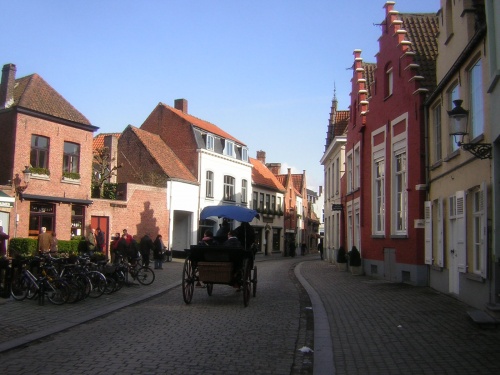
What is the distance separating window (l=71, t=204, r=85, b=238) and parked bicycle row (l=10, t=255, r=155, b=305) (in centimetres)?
1440

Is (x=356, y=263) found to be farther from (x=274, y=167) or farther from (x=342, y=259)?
(x=274, y=167)

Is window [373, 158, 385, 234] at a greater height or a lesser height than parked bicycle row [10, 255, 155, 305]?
greater

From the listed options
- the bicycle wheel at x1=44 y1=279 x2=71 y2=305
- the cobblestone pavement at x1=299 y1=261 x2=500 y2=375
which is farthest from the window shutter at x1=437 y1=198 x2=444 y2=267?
the bicycle wheel at x1=44 y1=279 x2=71 y2=305

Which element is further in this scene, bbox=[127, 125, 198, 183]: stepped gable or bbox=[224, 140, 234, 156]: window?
bbox=[224, 140, 234, 156]: window

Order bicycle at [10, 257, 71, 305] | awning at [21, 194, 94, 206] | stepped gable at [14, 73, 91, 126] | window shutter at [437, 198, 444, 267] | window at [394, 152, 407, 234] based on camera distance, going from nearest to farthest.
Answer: bicycle at [10, 257, 71, 305] < window shutter at [437, 198, 444, 267] < window at [394, 152, 407, 234] < awning at [21, 194, 94, 206] < stepped gable at [14, 73, 91, 126]

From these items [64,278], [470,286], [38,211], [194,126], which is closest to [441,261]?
[470,286]

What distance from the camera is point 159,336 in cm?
850

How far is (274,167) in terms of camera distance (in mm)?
67250

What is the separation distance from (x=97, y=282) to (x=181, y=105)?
34.0m

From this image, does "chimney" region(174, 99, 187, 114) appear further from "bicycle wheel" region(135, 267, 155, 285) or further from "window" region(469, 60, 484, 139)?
"window" region(469, 60, 484, 139)

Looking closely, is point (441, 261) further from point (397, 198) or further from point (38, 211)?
point (38, 211)

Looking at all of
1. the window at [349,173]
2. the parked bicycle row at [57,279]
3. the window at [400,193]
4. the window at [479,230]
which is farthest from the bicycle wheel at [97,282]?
the window at [349,173]

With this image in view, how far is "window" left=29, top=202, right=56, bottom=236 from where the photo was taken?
992 inches

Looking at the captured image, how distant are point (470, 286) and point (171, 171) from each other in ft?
89.3
